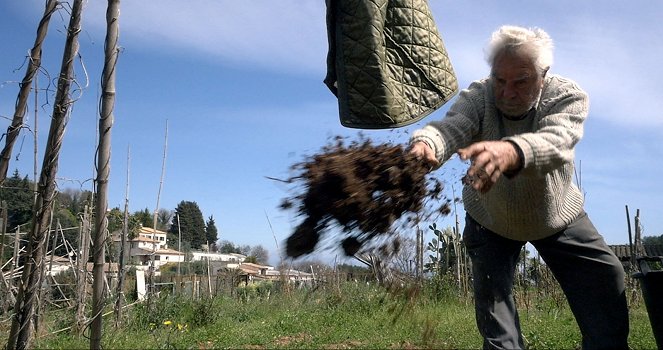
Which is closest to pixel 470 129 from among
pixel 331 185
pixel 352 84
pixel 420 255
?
pixel 331 185

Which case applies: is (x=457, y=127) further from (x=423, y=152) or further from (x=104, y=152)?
(x=104, y=152)

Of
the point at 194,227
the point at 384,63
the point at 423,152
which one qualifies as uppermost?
the point at 194,227

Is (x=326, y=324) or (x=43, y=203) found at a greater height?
(x=43, y=203)

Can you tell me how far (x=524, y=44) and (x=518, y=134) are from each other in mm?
334

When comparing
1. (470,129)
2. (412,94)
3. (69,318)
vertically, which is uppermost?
(412,94)

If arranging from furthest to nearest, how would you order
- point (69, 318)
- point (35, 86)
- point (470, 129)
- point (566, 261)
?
point (69, 318)
point (35, 86)
point (566, 261)
point (470, 129)

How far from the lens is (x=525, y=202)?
94.3 inches

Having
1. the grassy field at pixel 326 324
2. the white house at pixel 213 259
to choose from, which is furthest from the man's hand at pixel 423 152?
the white house at pixel 213 259

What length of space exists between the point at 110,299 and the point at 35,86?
3273 millimetres

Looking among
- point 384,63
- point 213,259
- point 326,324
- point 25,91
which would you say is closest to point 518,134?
point 384,63

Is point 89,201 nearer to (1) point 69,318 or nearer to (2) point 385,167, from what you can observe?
(1) point 69,318

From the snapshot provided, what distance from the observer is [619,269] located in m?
2.54

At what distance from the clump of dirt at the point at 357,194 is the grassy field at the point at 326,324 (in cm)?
255

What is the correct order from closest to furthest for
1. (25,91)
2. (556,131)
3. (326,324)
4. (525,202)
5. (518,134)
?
(556,131) < (518,134) < (525,202) < (25,91) < (326,324)
